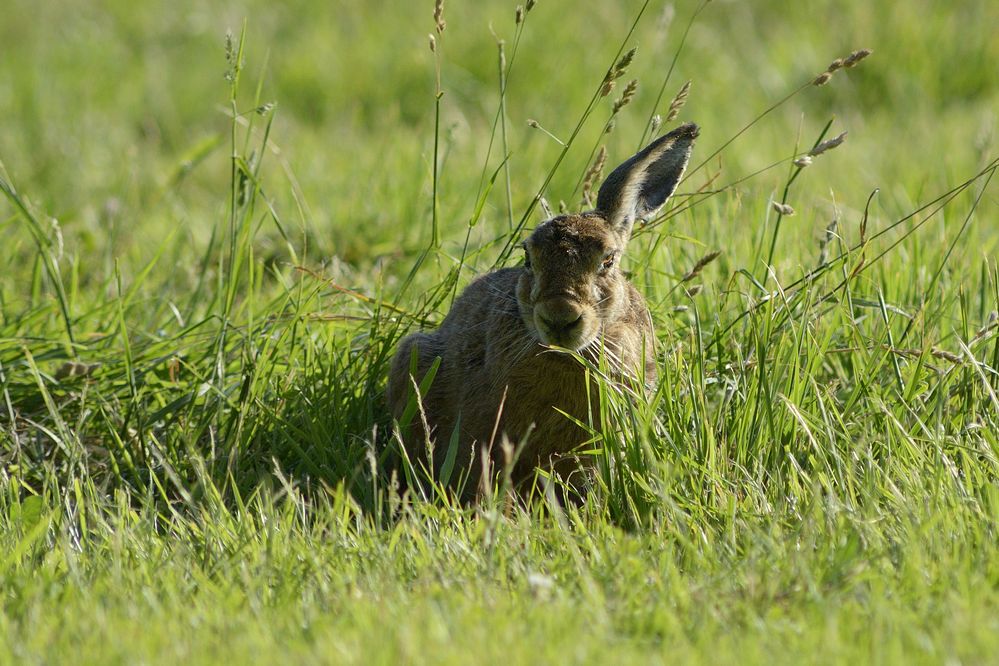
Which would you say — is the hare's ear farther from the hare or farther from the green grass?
the green grass

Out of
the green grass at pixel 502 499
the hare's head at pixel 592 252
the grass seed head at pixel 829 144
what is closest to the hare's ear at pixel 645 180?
the hare's head at pixel 592 252

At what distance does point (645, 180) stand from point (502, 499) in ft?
4.44

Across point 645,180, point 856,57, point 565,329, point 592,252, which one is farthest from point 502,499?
point 856,57

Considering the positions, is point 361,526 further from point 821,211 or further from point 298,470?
point 821,211

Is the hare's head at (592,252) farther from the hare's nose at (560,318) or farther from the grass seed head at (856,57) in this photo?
the grass seed head at (856,57)

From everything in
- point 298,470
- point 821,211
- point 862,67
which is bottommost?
point 298,470

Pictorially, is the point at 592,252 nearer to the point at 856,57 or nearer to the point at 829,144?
the point at 829,144

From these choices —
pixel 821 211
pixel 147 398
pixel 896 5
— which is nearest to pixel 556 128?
pixel 821 211

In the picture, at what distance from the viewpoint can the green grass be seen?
2.76m

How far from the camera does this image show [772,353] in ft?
A: 13.5

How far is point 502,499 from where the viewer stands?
11.5ft

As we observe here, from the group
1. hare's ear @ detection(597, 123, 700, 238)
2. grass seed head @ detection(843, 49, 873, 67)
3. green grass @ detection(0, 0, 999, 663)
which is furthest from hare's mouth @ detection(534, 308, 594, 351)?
grass seed head @ detection(843, 49, 873, 67)

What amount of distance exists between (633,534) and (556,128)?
4.42m

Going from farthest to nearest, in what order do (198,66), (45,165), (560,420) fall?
(198,66)
(45,165)
(560,420)
